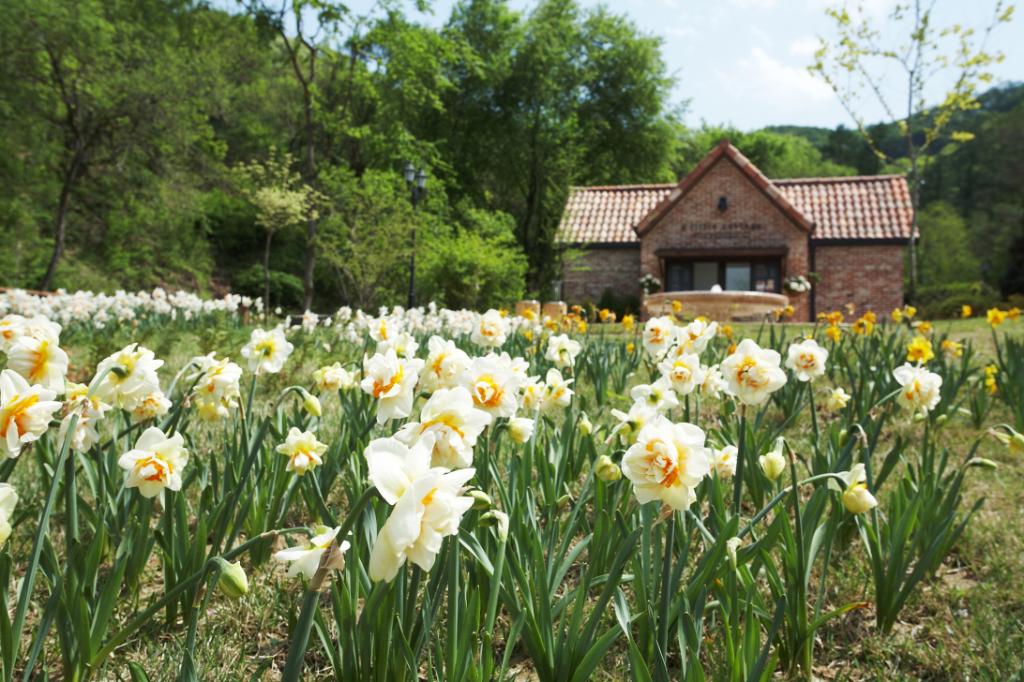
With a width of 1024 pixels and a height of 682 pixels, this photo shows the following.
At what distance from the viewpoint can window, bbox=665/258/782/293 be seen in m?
21.0

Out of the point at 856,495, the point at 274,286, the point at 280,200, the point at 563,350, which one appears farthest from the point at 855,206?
the point at 856,495

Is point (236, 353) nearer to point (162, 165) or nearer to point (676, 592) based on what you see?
point (676, 592)

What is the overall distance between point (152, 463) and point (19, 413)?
28cm

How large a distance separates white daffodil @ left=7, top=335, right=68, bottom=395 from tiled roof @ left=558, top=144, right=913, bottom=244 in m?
20.7

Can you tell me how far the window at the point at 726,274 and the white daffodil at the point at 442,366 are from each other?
20.6 meters

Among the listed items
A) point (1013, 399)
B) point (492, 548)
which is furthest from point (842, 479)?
point (1013, 399)

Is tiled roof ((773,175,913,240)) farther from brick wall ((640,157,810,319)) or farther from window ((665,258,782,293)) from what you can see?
window ((665,258,782,293))

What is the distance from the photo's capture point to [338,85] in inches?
1091

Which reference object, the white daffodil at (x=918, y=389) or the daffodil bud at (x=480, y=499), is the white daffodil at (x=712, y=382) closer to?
the white daffodil at (x=918, y=389)

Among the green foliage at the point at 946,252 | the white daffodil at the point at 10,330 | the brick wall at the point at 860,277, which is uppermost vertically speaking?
the green foliage at the point at 946,252

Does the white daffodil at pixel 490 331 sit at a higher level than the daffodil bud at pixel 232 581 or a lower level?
higher

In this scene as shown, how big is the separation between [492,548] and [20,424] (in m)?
0.99

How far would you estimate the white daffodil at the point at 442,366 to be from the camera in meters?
1.56

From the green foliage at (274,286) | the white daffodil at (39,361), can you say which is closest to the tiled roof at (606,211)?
the green foliage at (274,286)
